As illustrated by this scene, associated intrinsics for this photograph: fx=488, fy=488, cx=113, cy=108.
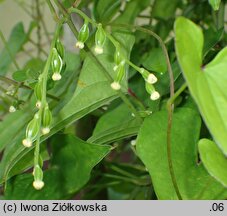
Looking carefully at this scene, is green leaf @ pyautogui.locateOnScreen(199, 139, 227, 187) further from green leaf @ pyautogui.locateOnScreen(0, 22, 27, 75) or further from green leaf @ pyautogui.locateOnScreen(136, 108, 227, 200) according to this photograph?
green leaf @ pyautogui.locateOnScreen(0, 22, 27, 75)

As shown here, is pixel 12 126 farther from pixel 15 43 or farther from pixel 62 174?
pixel 15 43

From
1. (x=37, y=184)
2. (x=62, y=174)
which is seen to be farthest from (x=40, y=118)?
(x=62, y=174)

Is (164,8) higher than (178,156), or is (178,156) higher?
(164,8)

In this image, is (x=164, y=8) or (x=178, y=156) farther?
(x=164, y=8)

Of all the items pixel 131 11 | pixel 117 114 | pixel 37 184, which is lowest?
pixel 37 184

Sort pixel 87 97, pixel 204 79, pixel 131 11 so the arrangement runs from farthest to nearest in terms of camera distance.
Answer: pixel 131 11 < pixel 87 97 < pixel 204 79
